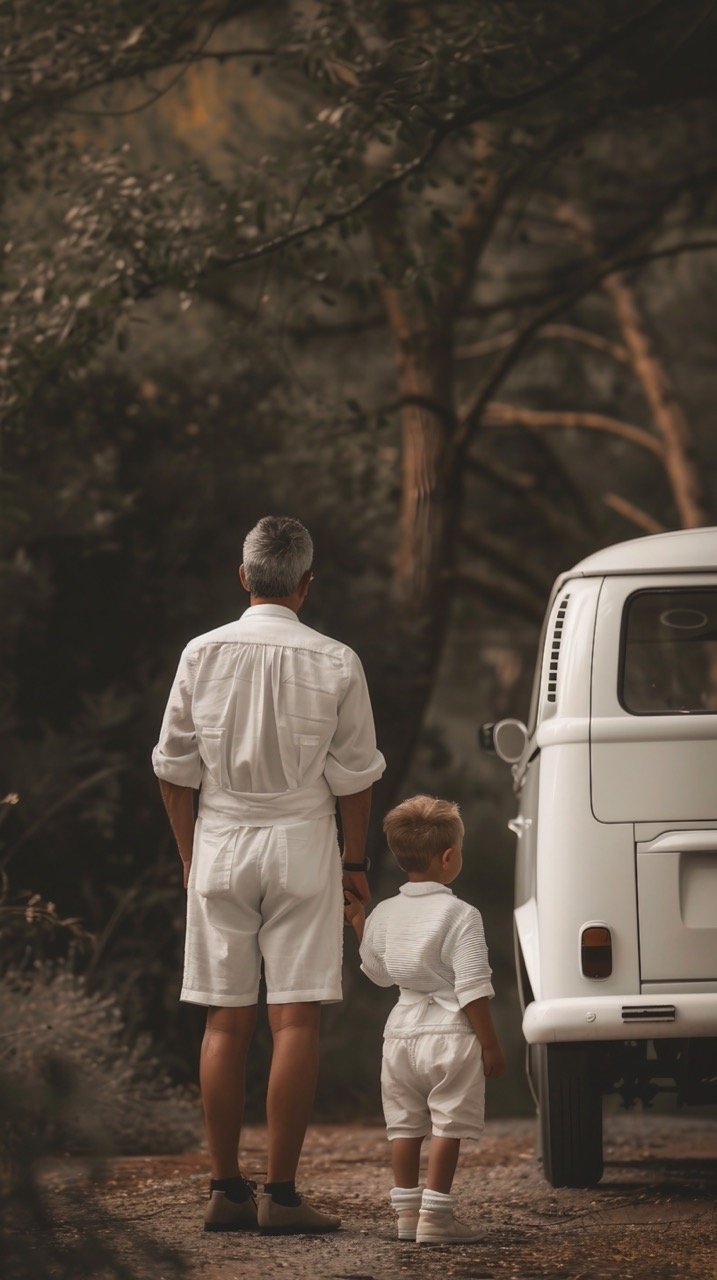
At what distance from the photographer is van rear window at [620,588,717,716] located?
6.69m

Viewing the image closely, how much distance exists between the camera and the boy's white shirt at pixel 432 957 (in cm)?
503

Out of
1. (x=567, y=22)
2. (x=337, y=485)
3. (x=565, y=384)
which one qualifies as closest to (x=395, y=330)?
(x=337, y=485)

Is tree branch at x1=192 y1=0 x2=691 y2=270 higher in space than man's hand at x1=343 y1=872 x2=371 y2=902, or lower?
higher

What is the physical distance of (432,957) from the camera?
16.7ft

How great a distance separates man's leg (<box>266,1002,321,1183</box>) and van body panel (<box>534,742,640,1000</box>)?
92cm

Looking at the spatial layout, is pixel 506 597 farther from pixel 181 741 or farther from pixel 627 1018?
pixel 181 741

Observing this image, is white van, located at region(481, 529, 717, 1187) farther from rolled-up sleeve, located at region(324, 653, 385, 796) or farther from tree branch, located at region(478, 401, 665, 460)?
tree branch, located at region(478, 401, 665, 460)

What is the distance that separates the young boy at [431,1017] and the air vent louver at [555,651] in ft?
2.94

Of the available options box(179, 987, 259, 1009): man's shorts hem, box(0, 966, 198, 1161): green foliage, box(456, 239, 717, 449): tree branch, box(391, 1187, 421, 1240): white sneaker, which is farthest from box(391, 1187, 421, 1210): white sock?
box(456, 239, 717, 449): tree branch

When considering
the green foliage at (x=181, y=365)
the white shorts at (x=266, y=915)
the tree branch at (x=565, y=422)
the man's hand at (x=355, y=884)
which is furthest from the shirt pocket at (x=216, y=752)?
the tree branch at (x=565, y=422)

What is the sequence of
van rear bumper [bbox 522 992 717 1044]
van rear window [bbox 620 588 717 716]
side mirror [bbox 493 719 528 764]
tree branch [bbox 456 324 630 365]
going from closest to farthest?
1. van rear bumper [bbox 522 992 717 1044]
2. van rear window [bbox 620 588 717 716]
3. side mirror [bbox 493 719 528 764]
4. tree branch [bbox 456 324 630 365]

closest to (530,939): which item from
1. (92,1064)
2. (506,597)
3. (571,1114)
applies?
(571,1114)

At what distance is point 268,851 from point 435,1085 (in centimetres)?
80

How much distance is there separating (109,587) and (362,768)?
5.62 meters
